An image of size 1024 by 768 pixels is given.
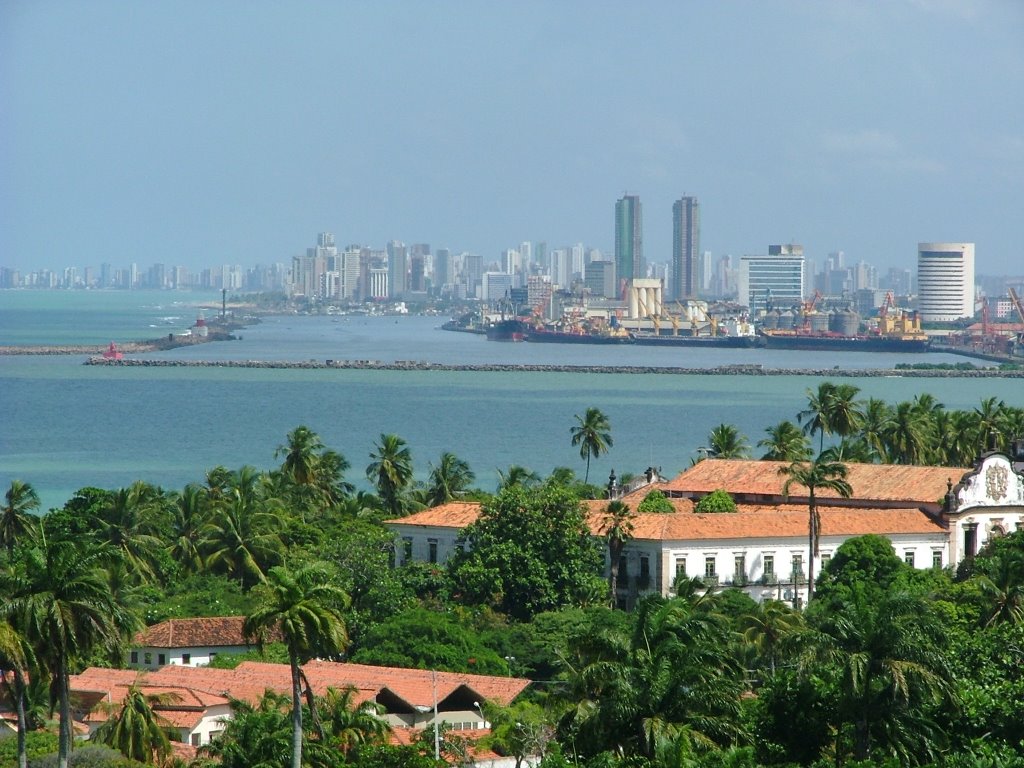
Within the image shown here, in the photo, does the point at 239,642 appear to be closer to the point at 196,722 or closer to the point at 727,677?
the point at 196,722

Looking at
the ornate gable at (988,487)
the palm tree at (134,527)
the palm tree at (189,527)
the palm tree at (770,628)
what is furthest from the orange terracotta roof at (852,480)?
the palm tree at (770,628)

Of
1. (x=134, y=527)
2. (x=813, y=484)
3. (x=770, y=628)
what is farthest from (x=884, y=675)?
(x=134, y=527)

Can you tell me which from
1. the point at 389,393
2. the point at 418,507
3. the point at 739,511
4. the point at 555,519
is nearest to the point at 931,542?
the point at 739,511

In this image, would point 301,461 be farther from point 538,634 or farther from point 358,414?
point 358,414

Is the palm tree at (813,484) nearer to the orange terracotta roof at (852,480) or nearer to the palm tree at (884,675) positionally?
the orange terracotta roof at (852,480)

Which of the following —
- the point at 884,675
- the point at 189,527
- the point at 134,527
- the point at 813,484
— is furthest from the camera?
the point at 189,527

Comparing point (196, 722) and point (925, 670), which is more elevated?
point (925, 670)
